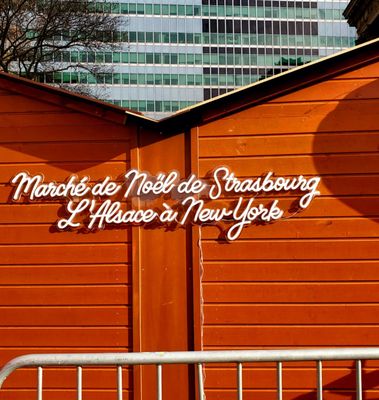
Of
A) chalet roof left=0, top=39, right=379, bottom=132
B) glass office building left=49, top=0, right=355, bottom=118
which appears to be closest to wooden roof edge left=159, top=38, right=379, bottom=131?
chalet roof left=0, top=39, right=379, bottom=132

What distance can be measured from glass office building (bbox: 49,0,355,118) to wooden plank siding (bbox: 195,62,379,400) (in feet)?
225

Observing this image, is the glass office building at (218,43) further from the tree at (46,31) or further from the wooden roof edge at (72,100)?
the wooden roof edge at (72,100)

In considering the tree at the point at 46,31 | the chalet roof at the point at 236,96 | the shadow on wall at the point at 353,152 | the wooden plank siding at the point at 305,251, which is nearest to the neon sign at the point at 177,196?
the wooden plank siding at the point at 305,251

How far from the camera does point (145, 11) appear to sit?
71375 millimetres

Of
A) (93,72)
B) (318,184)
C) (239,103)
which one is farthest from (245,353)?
(93,72)

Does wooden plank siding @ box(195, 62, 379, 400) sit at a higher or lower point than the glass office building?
lower

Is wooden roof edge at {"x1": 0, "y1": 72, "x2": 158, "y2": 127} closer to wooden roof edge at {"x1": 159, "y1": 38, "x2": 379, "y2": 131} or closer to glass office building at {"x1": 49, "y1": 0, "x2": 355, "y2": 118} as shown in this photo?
wooden roof edge at {"x1": 159, "y1": 38, "x2": 379, "y2": 131}

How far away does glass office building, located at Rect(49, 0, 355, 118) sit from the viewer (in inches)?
2854

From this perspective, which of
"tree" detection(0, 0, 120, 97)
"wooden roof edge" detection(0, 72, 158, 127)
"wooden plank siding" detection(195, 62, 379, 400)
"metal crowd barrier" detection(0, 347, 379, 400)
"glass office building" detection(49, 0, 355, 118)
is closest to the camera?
"metal crowd barrier" detection(0, 347, 379, 400)

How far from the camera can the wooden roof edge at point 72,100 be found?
4.68 m

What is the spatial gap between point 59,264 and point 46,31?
1674 centimetres

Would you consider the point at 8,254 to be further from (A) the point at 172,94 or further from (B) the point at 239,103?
(A) the point at 172,94

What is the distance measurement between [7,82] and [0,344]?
7.68 ft

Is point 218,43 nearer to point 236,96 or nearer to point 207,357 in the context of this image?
point 236,96
